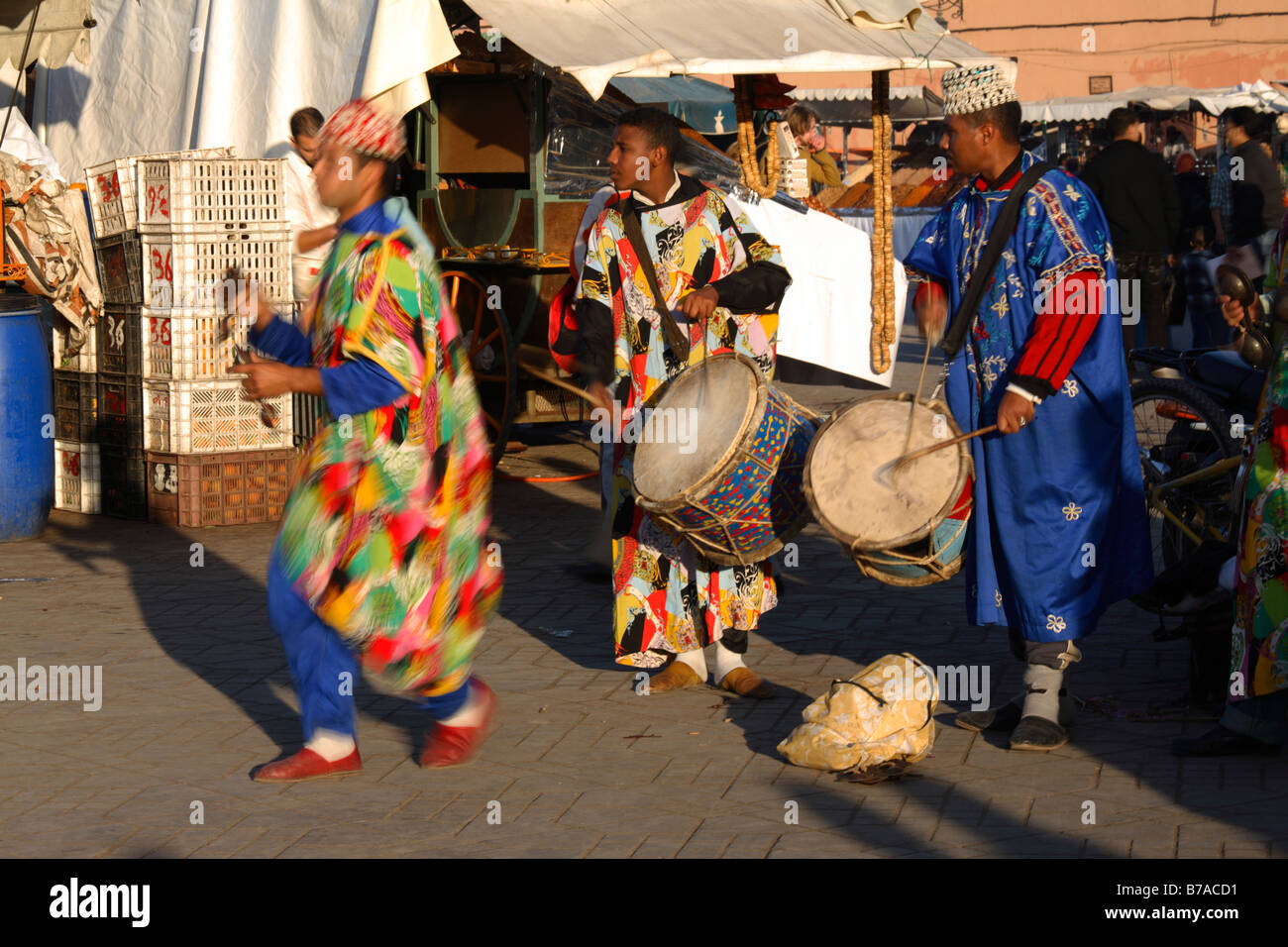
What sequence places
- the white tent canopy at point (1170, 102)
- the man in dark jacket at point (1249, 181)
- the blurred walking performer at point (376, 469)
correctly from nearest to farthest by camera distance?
the blurred walking performer at point (376, 469)
the man in dark jacket at point (1249, 181)
the white tent canopy at point (1170, 102)

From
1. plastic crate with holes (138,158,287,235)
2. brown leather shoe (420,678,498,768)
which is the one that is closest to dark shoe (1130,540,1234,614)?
brown leather shoe (420,678,498,768)

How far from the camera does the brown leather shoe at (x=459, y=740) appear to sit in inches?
191

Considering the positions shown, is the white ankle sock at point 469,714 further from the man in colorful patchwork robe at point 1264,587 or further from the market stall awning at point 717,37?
the market stall awning at point 717,37

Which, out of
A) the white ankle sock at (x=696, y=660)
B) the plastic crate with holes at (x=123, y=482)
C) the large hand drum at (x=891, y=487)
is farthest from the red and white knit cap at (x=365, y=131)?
the plastic crate with holes at (x=123, y=482)

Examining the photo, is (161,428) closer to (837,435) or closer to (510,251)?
(510,251)

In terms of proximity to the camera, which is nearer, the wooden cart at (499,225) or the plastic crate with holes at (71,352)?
the plastic crate with holes at (71,352)

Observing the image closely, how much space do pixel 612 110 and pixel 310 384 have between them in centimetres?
676

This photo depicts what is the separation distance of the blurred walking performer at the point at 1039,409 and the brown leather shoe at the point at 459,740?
1499 mm

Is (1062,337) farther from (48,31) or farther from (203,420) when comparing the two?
(48,31)

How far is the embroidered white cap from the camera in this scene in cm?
498

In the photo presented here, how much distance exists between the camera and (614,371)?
5.92 metres

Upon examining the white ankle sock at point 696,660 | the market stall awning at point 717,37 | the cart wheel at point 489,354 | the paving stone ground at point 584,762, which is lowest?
the paving stone ground at point 584,762

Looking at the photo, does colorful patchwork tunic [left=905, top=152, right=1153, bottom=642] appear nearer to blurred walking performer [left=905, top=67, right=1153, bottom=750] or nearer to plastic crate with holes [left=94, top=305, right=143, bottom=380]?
blurred walking performer [left=905, top=67, right=1153, bottom=750]

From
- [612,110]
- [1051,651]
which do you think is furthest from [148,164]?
[1051,651]
